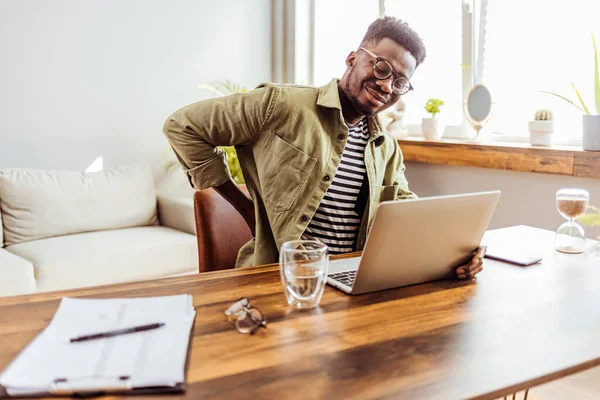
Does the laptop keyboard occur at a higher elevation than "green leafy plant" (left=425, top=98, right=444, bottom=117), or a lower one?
lower

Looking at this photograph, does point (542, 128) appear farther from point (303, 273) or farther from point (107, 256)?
point (107, 256)

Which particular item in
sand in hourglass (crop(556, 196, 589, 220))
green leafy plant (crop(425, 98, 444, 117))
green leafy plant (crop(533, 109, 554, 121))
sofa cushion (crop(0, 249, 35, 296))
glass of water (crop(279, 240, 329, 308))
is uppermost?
green leafy plant (crop(425, 98, 444, 117))

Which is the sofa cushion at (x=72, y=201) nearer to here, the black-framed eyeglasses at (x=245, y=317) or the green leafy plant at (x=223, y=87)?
the green leafy plant at (x=223, y=87)

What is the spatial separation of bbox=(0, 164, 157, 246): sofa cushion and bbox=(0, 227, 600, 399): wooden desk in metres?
2.12

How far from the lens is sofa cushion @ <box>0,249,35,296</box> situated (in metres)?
2.42

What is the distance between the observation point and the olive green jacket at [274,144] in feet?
4.93

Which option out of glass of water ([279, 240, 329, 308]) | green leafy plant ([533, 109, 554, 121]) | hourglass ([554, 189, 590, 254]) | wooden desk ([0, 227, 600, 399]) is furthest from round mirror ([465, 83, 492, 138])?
glass of water ([279, 240, 329, 308])

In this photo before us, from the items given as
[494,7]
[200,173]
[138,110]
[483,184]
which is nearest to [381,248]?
[200,173]

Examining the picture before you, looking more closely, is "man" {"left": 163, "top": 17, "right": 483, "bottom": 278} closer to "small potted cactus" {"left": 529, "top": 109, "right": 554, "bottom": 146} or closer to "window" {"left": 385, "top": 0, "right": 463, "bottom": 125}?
"small potted cactus" {"left": 529, "top": 109, "right": 554, "bottom": 146}

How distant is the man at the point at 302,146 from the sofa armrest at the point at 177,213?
1635 mm

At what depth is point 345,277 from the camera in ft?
3.89

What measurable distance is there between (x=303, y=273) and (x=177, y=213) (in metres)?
2.41

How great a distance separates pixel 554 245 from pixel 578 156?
2.76ft

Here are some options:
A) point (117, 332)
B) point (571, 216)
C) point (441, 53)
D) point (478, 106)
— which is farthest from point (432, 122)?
point (117, 332)
